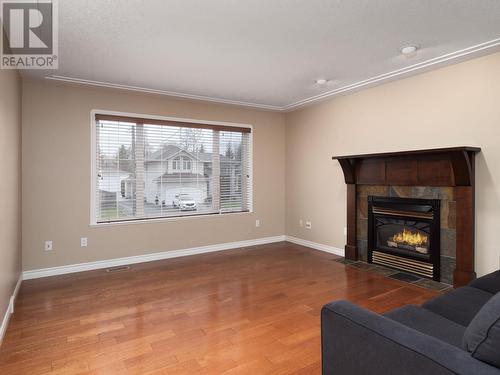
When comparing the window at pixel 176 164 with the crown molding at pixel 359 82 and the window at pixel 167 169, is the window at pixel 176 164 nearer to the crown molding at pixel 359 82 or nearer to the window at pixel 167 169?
the window at pixel 167 169

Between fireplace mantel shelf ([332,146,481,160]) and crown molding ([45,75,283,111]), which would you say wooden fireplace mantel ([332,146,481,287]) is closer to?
fireplace mantel shelf ([332,146,481,160])

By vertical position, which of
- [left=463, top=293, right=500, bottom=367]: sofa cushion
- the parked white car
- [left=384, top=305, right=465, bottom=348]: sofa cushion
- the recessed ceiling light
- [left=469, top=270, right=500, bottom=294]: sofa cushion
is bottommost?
[left=384, top=305, right=465, bottom=348]: sofa cushion

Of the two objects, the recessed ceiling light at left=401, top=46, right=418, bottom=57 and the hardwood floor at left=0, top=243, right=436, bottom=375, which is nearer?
the hardwood floor at left=0, top=243, right=436, bottom=375

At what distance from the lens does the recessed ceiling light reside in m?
2.94

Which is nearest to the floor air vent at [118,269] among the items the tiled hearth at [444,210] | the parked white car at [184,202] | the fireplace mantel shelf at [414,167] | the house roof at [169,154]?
the parked white car at [184,202]

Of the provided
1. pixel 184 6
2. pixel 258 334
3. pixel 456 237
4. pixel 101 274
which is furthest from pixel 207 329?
pixel 456 237

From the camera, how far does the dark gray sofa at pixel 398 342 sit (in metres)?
1.08

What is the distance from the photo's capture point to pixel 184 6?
2.25 meters

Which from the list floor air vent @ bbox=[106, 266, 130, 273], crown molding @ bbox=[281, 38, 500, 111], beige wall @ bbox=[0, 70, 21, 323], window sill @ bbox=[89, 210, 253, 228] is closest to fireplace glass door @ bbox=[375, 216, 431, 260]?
crown molding @ bbox=[281, 38, 500, 111]

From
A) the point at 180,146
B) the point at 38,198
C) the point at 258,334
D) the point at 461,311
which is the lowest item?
the point at 258,334

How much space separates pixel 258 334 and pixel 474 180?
2.69m

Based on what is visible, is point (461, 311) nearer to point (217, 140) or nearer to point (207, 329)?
point (207, 329)

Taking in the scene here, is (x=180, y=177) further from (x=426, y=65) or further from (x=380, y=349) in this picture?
(x=380, y=349)

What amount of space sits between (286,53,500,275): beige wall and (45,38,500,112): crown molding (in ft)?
0.47
